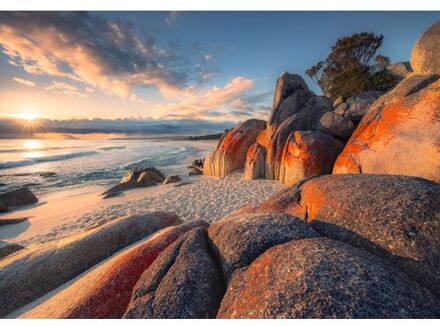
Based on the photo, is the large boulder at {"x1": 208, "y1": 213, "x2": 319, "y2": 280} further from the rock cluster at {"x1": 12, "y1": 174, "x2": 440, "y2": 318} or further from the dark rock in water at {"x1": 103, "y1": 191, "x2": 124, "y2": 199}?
the dark rock in water at {"x1": 103, "y1": 191, "x2": 124, "y2": 199}

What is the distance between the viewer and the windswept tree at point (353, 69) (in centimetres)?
1530

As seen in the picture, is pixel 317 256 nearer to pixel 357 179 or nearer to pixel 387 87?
pixel 357 179

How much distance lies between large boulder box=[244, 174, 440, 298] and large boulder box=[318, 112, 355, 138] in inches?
278

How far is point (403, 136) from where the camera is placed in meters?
5.80

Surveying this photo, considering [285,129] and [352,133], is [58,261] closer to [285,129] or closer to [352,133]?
[285,129]

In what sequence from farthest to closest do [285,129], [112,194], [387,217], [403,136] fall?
1. [112,194]
2. [285,129]
3. [403,136]
4. [387,217]

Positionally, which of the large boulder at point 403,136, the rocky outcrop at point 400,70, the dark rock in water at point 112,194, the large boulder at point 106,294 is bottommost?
the dark rock in water at point 112,194

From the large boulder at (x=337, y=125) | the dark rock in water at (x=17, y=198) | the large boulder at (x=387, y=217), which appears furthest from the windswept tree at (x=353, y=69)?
the dark rock in water at (x=17, y=198)

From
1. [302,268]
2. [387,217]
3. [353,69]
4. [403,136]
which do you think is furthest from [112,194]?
[353,69]

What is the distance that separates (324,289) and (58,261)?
4855 mm

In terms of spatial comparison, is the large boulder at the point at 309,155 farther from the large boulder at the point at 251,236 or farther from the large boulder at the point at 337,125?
the large boulder at the point at 251,236

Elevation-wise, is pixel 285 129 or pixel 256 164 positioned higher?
pixel 285 129

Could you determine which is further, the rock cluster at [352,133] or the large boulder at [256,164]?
the large boulder at [256,164]

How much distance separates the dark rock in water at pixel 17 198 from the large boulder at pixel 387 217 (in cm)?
1438
